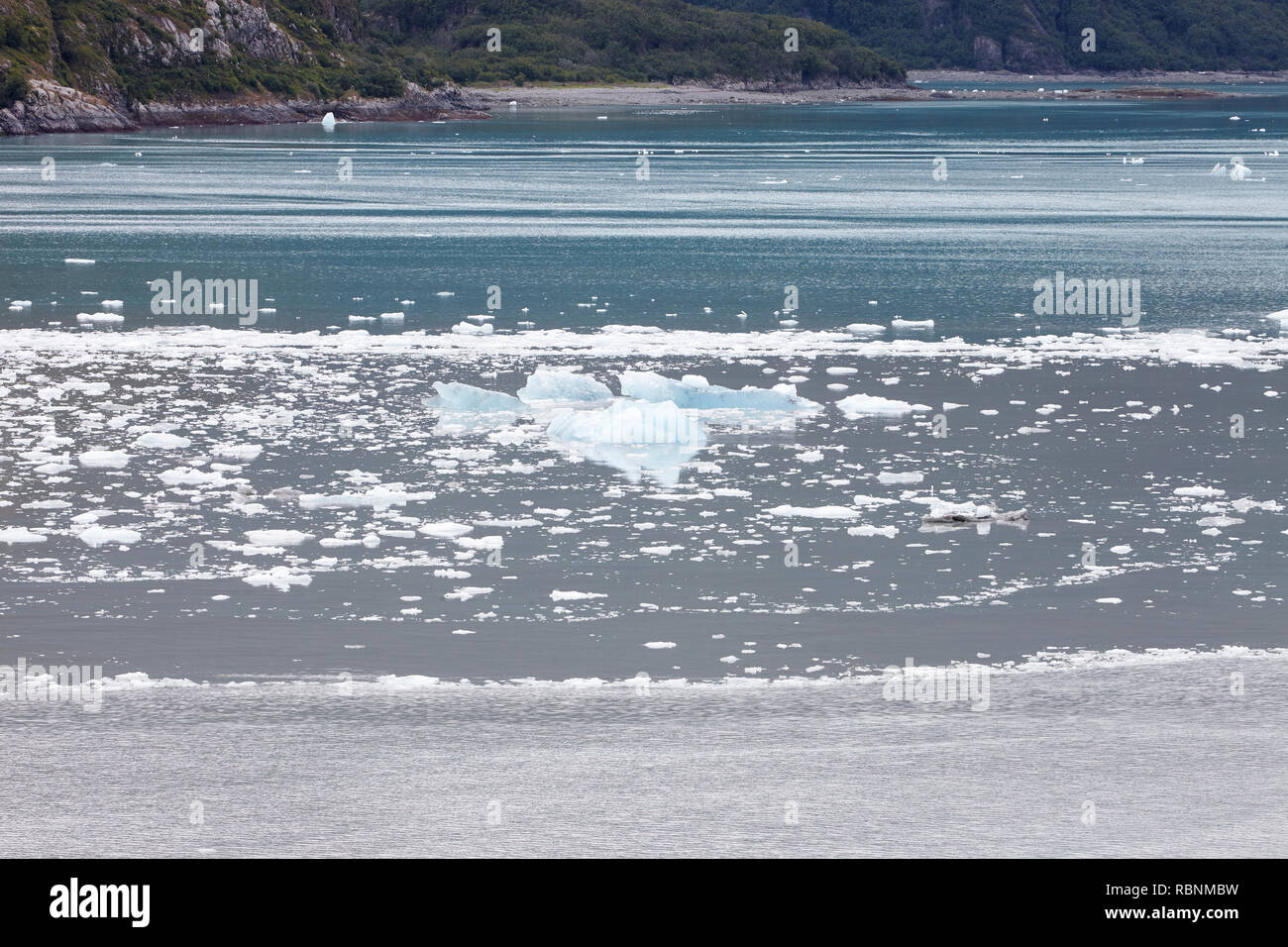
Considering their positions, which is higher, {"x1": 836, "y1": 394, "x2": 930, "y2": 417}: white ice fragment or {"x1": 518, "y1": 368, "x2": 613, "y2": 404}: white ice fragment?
{"x1": 518, "y1": 368, "x2": 613, "y2": 404}: white ice fragment

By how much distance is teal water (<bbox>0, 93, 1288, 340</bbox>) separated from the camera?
25.6 meters

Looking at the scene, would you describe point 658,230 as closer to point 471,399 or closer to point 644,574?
point 471,399

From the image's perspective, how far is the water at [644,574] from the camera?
7016 mm

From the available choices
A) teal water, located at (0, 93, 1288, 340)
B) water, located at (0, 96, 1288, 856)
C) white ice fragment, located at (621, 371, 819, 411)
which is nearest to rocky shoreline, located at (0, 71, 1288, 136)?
teal water, located at (0, 93, 1288, 340)

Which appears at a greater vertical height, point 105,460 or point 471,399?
point 471,399

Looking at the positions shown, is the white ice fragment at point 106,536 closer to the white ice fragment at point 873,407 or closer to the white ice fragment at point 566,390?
the white ice fragment at point 566,390

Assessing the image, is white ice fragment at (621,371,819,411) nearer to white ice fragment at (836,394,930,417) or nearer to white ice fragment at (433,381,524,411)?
white ice fragment at (836,394,930,417)

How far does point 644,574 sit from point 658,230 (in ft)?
98.7

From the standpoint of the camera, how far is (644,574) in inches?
416

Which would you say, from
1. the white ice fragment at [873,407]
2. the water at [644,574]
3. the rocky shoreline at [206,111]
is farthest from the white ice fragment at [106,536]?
the rocky shoreline at [206,111]

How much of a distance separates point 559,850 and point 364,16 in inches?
7831

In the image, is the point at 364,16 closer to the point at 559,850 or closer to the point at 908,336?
the point at 908,336

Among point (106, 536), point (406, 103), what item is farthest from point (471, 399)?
point (406, 103)

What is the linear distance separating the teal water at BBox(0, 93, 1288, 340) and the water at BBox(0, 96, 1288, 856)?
39cm
